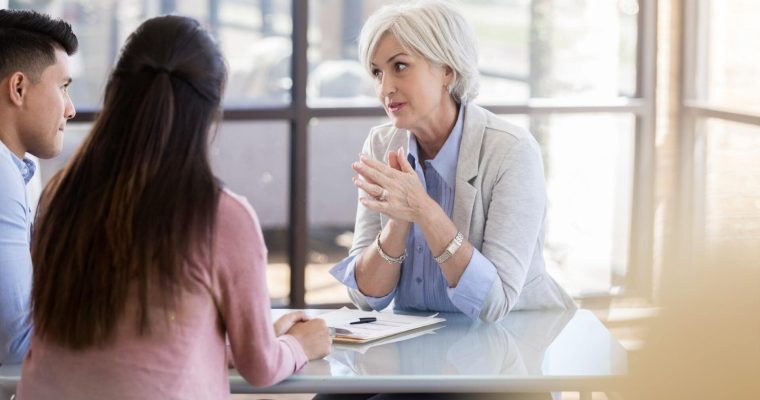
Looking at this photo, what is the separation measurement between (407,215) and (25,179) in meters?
0.89

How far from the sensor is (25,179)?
7.79 ft

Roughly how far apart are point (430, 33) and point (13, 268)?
1.17m

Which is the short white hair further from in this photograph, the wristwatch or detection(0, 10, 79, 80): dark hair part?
detection(0, 10, 79, 80): dark hair part

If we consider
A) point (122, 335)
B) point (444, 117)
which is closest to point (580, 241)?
point (444, 117)

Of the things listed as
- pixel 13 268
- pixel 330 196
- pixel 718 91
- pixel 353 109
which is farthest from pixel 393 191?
pixel 718 91

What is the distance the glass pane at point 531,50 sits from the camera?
4719 millimetres

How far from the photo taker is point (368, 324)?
7.64 feet

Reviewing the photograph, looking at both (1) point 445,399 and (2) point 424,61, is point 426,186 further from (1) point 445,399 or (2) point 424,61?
(1) point 445,399

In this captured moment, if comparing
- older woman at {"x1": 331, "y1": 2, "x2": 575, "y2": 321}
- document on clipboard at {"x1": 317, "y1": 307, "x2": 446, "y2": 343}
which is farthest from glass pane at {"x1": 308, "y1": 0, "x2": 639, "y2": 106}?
document on clipboard at {"x1": 317, "y1": 307, "x2": 446, "y2": 343}

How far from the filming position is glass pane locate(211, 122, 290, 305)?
468 cm

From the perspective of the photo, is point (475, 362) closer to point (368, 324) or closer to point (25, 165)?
point (368, 324)

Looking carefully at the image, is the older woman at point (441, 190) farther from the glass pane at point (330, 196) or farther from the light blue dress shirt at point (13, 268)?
the glass pane at point (330, 196)

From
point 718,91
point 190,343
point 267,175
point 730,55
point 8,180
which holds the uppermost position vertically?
point 730,55

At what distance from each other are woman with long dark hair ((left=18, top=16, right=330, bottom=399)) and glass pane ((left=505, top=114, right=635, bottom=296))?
3.33 m
